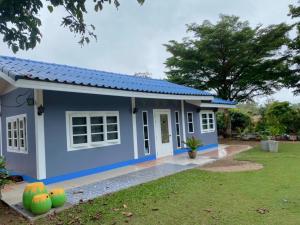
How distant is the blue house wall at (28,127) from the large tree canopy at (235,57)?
14383 millimetres

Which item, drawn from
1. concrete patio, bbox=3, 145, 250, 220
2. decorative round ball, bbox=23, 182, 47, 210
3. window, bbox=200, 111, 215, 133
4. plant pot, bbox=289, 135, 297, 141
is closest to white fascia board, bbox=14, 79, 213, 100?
decorative round ball, bbox=23, 182, 47, 210

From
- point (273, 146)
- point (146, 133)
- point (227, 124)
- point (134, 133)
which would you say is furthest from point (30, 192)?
point (227, 124)

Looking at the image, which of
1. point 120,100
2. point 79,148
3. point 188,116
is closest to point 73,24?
point 79,148

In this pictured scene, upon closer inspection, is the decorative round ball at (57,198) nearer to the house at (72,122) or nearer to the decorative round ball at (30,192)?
the decorative round ball at (30,192)

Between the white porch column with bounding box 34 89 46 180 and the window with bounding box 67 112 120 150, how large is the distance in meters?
0.88

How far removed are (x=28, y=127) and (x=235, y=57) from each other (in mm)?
16252

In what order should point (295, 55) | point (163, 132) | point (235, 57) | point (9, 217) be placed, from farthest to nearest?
point (235, 57) → point (295, 55) → point (163, 132) → point (9, 217)

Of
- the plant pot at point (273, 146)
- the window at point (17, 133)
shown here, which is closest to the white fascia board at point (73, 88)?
the window at point (17, 133)

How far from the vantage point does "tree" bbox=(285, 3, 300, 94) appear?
17922 mm

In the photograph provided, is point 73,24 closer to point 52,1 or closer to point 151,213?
point 52,1

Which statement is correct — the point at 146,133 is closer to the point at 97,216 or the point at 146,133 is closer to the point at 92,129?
the point at 92,129

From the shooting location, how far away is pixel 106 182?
7.11 m

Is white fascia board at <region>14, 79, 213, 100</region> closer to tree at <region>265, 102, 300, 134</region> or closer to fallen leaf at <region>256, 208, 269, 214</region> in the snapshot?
fallen leaf at <region>256, 208, 269, 214</region>

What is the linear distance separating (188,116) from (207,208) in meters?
8.77
